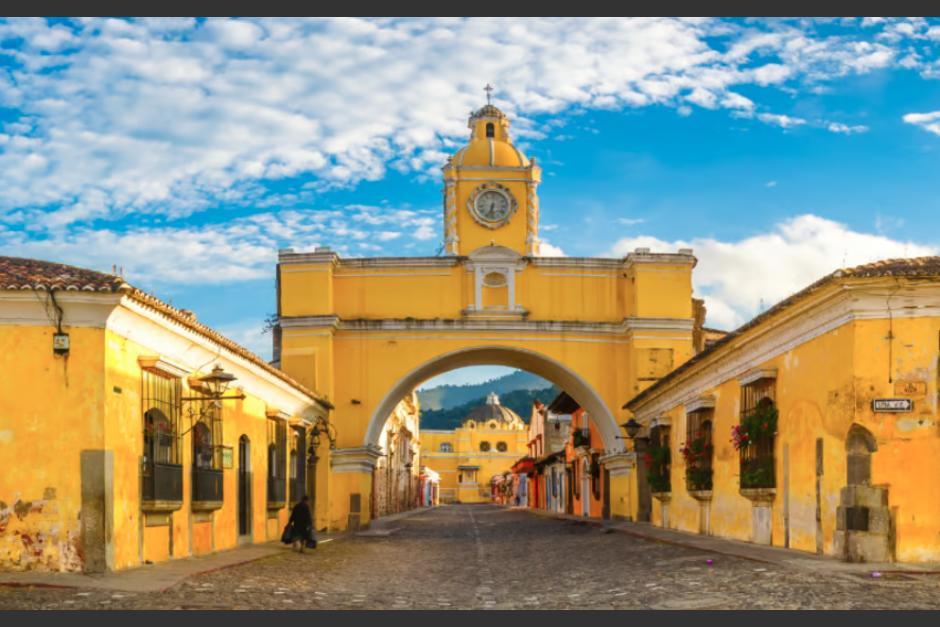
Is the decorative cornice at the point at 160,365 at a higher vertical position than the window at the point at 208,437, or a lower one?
higher

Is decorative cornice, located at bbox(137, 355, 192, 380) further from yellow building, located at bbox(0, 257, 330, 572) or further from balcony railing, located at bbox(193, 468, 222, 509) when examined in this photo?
balcony railing, located at bbox(193, 468, 222, 509)

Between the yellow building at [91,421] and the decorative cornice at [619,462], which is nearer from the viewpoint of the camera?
the yellow building at [91,421]

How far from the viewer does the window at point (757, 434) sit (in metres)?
15.9

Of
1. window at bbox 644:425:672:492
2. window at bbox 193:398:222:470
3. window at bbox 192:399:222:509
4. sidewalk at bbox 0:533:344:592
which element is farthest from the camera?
window at bbox 644:425:672:492

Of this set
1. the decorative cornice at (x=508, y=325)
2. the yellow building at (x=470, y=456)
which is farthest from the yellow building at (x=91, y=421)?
the yellow building at (x=470, y=456)

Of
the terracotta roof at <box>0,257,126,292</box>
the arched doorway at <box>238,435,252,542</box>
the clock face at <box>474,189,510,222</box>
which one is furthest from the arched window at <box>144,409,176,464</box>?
the clock face at <box>474,189,510,222</box>

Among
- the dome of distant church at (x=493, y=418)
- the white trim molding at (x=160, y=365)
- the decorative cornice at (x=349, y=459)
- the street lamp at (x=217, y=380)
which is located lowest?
the dome of distant church at (x=493, y=418)

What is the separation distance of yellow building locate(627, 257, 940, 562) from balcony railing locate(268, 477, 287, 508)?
27.9 feet

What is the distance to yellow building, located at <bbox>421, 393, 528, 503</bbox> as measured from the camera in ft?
335

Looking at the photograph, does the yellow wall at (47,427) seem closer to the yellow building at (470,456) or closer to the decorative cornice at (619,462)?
the decorative cornice at (619,462)

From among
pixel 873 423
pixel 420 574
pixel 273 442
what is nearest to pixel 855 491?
pixel 873 423

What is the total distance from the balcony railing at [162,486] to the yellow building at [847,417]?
7593mm

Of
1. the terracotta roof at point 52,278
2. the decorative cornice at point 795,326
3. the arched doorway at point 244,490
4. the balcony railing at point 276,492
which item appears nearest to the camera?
the terracotta roof at point 52,278

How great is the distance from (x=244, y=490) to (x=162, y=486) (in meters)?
5.38
